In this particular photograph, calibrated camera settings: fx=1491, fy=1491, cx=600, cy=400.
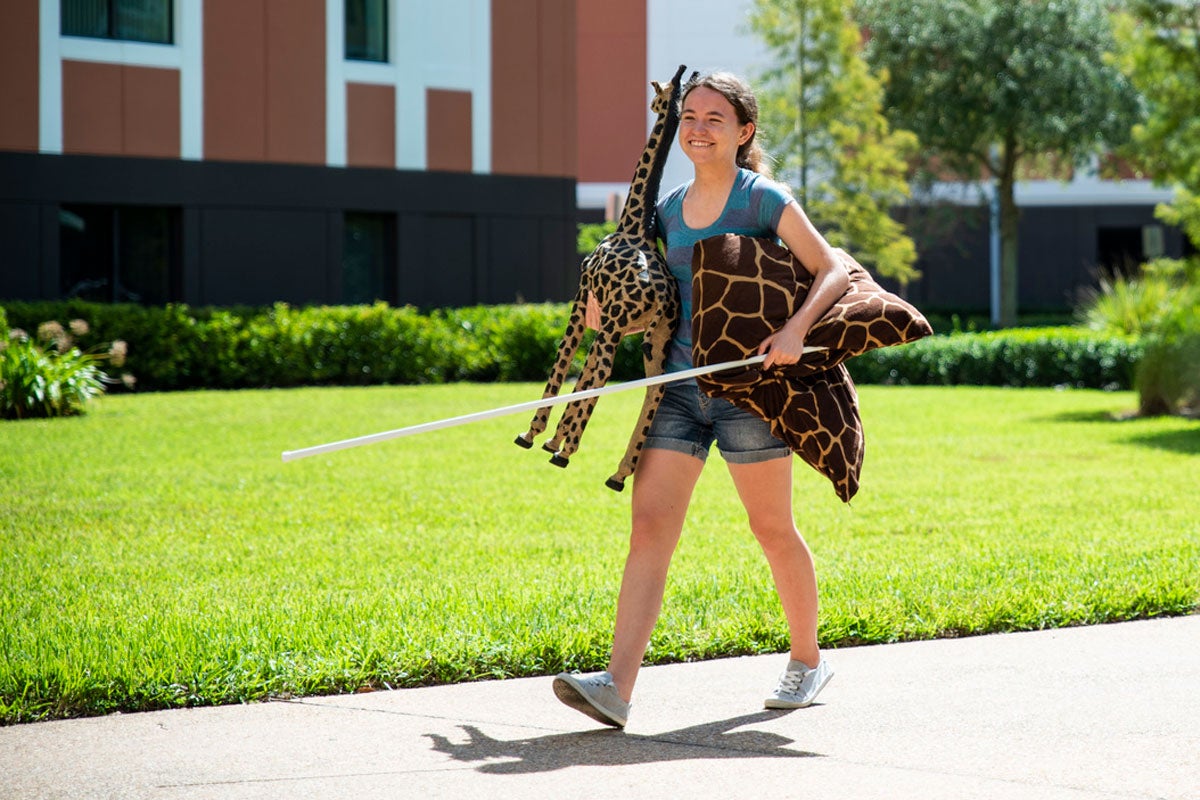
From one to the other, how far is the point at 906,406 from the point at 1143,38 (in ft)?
15.0

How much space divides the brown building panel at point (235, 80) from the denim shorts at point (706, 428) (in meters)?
17.3

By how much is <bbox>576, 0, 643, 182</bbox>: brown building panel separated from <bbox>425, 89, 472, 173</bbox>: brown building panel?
10.1 m

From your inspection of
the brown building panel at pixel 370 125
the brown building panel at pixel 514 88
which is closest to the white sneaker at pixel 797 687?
the brown building panel at pixel 370 125

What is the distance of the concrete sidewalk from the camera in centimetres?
394

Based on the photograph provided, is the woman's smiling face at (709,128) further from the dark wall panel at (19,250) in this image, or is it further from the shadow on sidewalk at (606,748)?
the dark wall panel at (19,250)

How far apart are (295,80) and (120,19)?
2.48m

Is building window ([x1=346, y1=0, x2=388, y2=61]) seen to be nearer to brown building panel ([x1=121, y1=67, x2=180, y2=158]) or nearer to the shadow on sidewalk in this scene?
brown building panel ([x1=121, y1=67, x2=180, y2=158])

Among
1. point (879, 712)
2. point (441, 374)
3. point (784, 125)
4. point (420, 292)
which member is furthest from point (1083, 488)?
point (784, 125)

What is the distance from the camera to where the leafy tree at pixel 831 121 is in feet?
85.5

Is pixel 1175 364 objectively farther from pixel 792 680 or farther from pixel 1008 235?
pixel 1008 235

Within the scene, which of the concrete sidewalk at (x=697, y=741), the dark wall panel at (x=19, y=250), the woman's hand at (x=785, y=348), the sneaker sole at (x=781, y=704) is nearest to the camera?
the concrete sidewalk at (x=697, y=741)

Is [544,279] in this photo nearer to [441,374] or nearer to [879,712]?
[441,374]

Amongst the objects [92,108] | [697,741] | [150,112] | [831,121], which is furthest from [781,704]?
[831,121]

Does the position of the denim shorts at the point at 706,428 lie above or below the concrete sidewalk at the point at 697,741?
above
